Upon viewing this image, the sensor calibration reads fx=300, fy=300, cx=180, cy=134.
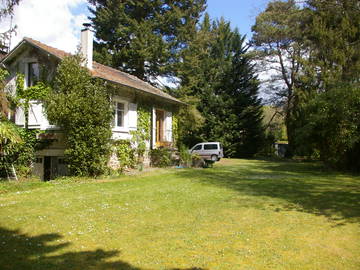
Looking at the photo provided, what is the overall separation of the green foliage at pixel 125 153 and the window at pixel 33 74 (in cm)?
511

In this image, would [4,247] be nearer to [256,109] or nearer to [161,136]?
[161,136]

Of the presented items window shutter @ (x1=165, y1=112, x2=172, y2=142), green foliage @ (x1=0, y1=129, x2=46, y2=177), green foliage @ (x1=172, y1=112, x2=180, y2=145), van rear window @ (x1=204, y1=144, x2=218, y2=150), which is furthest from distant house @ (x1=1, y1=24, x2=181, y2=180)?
van rear window @ (x1=204, y1=144, x2=218, y2=150)

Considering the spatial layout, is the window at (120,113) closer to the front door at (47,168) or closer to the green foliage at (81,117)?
the green foliage at (81,117)

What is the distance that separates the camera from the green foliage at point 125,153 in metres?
14.8

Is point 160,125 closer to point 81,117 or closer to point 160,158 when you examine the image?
point 160,158

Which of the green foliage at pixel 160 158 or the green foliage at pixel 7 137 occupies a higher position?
the green foliage at pixel 7 137

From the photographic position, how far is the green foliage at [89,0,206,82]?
27.6 m

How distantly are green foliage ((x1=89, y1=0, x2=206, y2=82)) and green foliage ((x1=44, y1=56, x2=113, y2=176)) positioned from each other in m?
15.2

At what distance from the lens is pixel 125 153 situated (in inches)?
597

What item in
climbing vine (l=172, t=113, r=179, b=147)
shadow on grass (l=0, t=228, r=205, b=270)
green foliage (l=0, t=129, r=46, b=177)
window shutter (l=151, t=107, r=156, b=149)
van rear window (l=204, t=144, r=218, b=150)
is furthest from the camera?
van rear window (l=204, t=144, r=218, b=150)

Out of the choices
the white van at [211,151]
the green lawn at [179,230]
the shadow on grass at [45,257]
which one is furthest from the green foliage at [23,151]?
the white van at [211,151]

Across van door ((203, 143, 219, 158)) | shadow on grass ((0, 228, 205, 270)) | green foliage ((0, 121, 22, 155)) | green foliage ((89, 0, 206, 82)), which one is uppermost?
green foliage ((89, 0, 206, 82))

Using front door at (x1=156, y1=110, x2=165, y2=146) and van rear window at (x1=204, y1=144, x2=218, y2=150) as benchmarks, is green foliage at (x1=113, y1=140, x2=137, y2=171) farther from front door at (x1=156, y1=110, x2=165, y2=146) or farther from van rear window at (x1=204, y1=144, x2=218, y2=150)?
van rear window at (x1=204, y1=144, x2=218, y2=150)

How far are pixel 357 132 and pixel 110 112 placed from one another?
11.9 meters
